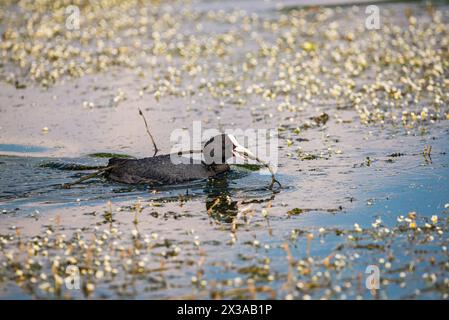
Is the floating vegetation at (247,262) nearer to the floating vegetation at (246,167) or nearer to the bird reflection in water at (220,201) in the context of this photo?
the floating vegetation at (246,167)

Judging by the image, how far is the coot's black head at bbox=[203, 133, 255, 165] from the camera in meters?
14.8

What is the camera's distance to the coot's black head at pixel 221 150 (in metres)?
14.8

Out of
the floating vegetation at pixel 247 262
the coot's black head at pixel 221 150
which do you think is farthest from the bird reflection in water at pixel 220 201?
the floating vegetation at pixel 247 262

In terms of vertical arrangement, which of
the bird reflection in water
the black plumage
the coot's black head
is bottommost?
the bird reflection in water

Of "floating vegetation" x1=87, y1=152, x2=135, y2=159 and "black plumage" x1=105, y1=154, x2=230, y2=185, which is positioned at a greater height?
"floating vegetation" x1=87, y1=152, x2=135, y2=159

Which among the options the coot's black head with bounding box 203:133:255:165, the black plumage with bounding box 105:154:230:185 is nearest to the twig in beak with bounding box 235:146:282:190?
the coot's black head with bounding box 203:133:255:165

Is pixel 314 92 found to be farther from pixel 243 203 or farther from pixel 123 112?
pixel 243 203

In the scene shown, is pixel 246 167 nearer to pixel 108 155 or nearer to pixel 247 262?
pixel 108 155

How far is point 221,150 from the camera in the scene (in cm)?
1477

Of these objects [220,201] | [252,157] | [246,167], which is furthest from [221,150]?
[220,201]

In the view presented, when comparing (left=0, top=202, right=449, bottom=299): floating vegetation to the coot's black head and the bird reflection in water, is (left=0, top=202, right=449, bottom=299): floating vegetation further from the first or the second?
the coot's black head
